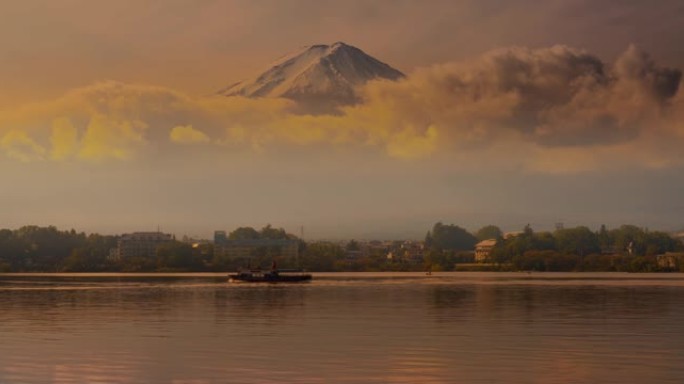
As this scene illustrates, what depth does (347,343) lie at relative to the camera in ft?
170

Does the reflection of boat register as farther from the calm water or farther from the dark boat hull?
the calm water

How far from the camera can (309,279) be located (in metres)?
177

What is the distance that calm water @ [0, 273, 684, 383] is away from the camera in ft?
132

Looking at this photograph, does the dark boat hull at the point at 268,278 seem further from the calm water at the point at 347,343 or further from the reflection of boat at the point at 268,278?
the calm water at the point at 347,343

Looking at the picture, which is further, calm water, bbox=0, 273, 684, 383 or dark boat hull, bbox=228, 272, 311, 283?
dark boat hull, bbox=228, 272, 311, 283

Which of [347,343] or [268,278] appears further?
[268,278]

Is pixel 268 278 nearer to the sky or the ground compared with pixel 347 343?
nearer to the sky

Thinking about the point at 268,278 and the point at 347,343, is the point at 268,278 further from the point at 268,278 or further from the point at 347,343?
the point at 347,343

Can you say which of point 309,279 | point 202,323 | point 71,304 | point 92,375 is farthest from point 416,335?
point 309,279

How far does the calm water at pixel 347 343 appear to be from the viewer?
4022 centimetres

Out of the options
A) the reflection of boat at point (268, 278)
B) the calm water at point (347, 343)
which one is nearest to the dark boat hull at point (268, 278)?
the reflection of boat at point (268, 278)

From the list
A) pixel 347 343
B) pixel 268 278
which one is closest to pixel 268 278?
pixel 268 278

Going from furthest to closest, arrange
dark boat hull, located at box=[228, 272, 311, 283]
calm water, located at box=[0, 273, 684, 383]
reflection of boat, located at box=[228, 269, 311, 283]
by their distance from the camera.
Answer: reflection of boat, located at box=[228, 269, 311, 283], dark boat hull, located at box=[228, 272, 311, 283], calm water, located at box=[0, 273, 684, 383]

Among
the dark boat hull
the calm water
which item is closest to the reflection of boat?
the dark boat hull
